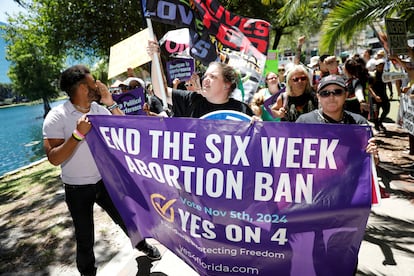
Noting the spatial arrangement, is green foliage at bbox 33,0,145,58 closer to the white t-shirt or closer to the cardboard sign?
the cardboard sign

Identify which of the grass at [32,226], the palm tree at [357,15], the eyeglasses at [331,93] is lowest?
the grass at [32,226]

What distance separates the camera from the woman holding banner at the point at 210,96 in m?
2.60

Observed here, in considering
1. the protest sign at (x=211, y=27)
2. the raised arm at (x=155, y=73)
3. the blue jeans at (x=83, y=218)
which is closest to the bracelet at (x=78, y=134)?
the blue jeans at (x=83, y=218)

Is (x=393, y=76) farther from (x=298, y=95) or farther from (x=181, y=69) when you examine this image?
(x=181, y=69)

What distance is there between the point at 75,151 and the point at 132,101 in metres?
3.82

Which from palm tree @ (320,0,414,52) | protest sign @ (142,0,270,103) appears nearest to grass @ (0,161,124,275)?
protest sign @ (142,0,270,103)

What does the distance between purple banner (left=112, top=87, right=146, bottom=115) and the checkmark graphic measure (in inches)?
161

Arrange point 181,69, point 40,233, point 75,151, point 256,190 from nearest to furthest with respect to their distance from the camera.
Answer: point 256,190, point 75,151, point 40,233, point 181,69

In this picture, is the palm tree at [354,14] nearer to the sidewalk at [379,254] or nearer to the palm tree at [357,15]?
the palm tree at [357,15]

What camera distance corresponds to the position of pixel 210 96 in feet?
8.69

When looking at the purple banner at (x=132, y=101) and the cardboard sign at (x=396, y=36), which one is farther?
the purple banner at (x=132, y=101)

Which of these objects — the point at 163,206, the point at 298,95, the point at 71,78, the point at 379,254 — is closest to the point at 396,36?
the point at 298,95

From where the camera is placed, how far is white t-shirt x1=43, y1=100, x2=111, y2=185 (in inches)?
92.2

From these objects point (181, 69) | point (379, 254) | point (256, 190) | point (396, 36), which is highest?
point (396, 36)
